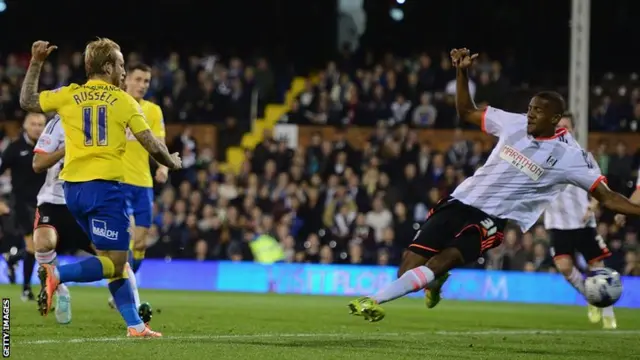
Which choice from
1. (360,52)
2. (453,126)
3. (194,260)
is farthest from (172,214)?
(360,52)

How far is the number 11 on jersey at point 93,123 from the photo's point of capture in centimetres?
902

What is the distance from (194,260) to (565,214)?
353 inches

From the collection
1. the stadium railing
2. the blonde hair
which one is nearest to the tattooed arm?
the blonde hair

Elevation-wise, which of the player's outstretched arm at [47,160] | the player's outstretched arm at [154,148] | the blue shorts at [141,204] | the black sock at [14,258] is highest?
the player's outstretched arm at [154,148]

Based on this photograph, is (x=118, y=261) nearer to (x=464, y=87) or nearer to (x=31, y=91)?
(x=31, y=91)

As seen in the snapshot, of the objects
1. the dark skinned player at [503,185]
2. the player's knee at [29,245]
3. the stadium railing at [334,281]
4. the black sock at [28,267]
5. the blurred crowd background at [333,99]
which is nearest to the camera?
the dark skinned player at [503,185]

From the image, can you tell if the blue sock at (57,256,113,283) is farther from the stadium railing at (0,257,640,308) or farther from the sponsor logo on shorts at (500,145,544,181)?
the stadium railing at (0,257,640,308)

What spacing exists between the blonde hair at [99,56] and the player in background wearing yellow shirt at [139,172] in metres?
2.64

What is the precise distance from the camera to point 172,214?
22219 millimetres

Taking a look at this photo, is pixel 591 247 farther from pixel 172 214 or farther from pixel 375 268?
pixel 172 214

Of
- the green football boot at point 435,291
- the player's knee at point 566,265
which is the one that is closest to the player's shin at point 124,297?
the green football boot at point 435,291

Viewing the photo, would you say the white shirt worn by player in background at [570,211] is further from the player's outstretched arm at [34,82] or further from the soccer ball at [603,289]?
the player's outstretched arm at [34,82]

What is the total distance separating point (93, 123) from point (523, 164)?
355cm

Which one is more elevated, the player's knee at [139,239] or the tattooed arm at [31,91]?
the tattooed arm at [31,91]
